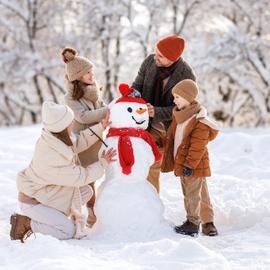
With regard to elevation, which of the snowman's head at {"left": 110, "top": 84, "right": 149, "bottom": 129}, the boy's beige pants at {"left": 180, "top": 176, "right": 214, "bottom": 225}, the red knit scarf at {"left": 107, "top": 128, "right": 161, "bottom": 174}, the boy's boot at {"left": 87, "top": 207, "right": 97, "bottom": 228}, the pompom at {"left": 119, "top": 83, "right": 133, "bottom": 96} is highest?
the pompom at {"left": 119, "top": 83, "right": 133, "bottom": 96}

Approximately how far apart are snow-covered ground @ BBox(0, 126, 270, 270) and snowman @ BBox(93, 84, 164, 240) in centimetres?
15

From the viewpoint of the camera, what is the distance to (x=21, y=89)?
19.1 metres

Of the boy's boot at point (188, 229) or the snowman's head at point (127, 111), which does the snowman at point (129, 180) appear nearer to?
the snowman's head at point (127, 111)

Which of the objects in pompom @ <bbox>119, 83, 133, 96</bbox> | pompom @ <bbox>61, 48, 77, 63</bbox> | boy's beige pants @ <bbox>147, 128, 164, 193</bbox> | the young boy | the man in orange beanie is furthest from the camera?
boy's beige pants @ <bbox>147, 128, 164, 193</bbox>

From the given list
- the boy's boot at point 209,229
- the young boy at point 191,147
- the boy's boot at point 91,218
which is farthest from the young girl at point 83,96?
the boy's boot at point 209,229

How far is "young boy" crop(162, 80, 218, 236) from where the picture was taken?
436 cm

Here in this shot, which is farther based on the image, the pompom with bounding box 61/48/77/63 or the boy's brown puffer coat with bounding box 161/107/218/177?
the pompom with bounding box 61/48/77/63

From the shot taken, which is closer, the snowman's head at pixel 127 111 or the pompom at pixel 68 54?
the snowman's head at pixel 127 111

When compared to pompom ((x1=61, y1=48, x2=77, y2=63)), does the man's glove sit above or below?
below

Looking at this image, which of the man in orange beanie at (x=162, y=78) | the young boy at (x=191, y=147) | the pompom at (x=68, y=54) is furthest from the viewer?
the pompom at (x=68, y=54)

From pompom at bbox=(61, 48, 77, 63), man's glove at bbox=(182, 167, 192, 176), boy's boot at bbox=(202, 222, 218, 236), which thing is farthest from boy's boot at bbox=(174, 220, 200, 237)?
pompom at bbox=(61, 48, 77, 63)

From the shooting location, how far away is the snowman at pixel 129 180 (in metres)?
4.28

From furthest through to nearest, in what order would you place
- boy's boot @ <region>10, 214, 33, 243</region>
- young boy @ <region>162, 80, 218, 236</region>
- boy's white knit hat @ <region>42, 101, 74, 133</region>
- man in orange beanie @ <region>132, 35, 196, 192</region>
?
man in orange beanie @ <region>132, 35, 196, 192</region>, young boy @ <region>162, 80, 218, 236</region>, boy's boot @ <region>10, 214, 33, 243</region>, boy's white knit hat @ <region>42, 101, 74, 133</region>

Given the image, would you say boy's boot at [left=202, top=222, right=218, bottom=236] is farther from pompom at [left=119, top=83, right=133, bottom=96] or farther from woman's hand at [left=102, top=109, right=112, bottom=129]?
pompom at [left=119, top=83, right=133, bottom=96]
